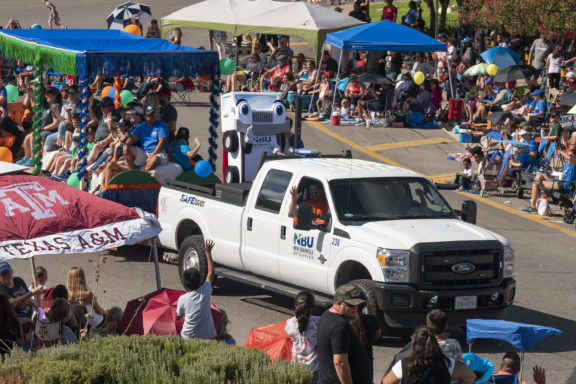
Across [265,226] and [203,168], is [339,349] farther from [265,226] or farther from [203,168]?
[203,168]

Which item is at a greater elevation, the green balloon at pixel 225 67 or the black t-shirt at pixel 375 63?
the green balloon at pixel 225 67

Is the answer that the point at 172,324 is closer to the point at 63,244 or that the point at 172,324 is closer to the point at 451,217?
the point at 63,244

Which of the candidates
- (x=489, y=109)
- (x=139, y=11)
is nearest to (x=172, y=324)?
(x=489, y=109)

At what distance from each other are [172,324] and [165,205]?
4.73 metres

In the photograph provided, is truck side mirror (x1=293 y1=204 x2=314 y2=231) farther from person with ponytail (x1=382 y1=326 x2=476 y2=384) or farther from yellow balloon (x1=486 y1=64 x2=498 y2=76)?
yellow balloon (x1=486 y1=64 x2=498 y2=76)

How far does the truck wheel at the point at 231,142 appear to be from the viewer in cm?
1747

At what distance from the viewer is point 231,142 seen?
17469 millimetres

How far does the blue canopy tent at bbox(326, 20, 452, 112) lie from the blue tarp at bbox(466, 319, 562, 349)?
59.9 feet

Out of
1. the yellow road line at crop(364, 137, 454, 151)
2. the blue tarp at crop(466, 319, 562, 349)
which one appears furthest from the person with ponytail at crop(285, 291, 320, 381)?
the yellow road line at crop(364, 137, 454, 151)

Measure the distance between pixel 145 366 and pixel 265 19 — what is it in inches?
973

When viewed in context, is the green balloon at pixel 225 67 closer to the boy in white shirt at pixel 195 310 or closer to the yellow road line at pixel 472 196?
the yellow road line at pixel 472 196

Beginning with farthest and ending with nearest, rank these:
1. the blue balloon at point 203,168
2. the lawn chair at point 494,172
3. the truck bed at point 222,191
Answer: the lawn chair at point 494,172 → the blue balloon at point 203,168 → the truck bed at point 222,191

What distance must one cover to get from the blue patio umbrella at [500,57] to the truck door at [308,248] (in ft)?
64.0

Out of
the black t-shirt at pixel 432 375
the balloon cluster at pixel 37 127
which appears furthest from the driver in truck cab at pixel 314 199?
the balloon cluster at pixel 37 127
